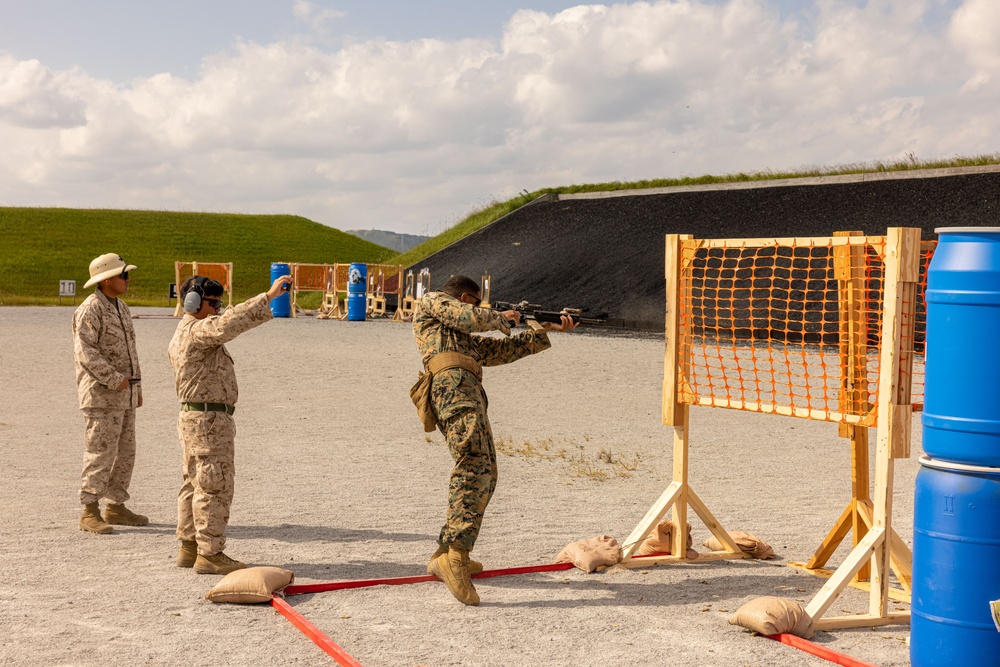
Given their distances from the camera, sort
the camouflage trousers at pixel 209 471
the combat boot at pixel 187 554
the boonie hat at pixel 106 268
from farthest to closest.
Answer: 1. the boonie hat at pixel 106 268
2. the combat boot at pixel 187 554
3. the camouflage trousers at pixel 209 471

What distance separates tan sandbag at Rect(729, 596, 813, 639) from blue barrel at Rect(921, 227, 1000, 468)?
3.67 ft

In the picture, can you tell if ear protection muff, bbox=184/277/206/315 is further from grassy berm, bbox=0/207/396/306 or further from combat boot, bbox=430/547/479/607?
grassy berm, bbox=0/207/396/306

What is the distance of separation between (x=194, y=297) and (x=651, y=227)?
33.3m

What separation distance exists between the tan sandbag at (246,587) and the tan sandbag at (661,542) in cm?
250

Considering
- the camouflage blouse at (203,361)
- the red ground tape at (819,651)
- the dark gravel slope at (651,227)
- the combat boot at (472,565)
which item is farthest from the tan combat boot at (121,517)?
the dark gravel slope at (651,227)

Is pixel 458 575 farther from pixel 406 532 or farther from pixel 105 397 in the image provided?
pixel 105 397

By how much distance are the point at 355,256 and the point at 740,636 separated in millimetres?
74280

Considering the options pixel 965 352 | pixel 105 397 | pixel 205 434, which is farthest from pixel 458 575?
pixel 105 397

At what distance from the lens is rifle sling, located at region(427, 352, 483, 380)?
5914mm

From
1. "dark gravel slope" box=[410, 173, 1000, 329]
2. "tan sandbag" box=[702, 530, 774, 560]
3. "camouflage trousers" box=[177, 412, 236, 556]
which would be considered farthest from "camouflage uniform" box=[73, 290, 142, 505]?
"dark gravel slope" box=[410, 173, 1000, 329]

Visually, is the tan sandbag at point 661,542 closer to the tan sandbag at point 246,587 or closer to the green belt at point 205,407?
the tan sandbag at point 246,587

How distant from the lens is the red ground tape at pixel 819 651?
4848 millimetres

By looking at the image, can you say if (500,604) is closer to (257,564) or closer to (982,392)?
(257,564)

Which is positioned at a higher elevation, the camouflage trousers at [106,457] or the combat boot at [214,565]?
the camouflage trousers at [106,457]
